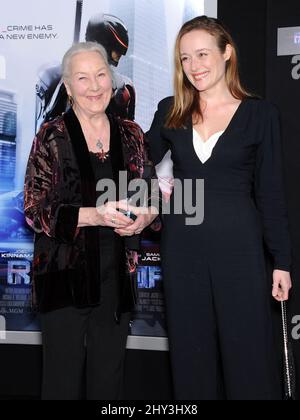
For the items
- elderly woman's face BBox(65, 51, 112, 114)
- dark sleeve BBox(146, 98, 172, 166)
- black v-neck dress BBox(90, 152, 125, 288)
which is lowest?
black v-neck dress BBox(90, 152, 125, 288)

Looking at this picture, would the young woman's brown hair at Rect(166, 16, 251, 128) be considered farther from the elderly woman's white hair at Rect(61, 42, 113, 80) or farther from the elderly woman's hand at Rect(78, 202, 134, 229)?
the elderly woman's hand at Rect(78, 202, 134, 229)

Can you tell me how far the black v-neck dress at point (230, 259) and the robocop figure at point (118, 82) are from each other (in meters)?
1.20

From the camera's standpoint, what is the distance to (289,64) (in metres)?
2.96

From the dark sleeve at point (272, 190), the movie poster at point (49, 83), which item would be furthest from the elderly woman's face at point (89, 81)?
the movie poster at point (49, 83)

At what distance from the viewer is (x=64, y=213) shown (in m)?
1.98

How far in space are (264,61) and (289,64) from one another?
0.13 metres

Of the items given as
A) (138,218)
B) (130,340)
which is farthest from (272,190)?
(130,340)

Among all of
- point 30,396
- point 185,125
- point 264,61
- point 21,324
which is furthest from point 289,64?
point 30,396

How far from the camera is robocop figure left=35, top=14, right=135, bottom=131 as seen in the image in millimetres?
3205

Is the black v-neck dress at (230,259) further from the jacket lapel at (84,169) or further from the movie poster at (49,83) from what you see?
the movie poster at (49,83)

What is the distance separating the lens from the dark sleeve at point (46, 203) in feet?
6.49

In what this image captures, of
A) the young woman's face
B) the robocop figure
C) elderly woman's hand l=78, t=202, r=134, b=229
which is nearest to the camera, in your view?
elderly woman's hand l=78, t=202, r=134, b=229

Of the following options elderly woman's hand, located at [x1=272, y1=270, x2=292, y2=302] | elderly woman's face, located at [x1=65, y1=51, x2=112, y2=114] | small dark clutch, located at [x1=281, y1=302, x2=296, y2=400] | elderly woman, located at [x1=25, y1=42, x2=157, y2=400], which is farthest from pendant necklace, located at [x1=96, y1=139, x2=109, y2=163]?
small dark clutch, located at [x1=281, y1=302, x2=296, y2=400]
